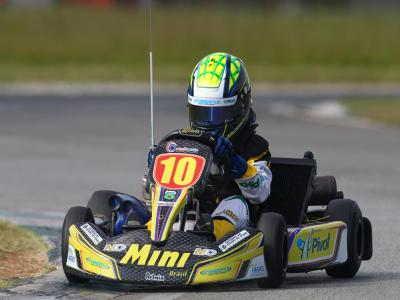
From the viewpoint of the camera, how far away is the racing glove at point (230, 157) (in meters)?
7.28

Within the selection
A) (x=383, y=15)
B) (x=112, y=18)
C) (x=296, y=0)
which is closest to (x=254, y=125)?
(x=112, y=18)

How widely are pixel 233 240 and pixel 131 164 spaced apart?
8030 mm

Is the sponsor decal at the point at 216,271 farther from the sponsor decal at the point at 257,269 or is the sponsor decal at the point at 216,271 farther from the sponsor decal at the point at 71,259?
the sponsor decal at the point at 71,259

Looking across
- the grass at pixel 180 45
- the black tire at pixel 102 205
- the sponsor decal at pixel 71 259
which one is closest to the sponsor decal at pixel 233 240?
the sponsor decal at pixel 71 259

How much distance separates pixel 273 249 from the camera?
6.97 meters

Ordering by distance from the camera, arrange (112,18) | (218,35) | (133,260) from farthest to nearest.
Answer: (112,18), (218,35), (133,260)

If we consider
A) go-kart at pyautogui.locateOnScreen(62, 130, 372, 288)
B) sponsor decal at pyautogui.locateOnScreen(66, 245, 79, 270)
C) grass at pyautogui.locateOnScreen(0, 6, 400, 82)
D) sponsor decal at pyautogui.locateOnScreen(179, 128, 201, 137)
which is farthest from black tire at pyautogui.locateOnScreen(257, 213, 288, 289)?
grass at pyautogui.locateOnScreen(0, 6, 400, 82)

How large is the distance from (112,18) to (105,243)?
47635 mm

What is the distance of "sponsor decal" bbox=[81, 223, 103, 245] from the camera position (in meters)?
7.05

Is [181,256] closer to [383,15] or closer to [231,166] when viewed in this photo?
[231,166]

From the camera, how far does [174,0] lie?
7681 centimetres

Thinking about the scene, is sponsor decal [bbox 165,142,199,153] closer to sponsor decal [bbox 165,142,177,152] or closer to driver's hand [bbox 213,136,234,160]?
sponsor decal [bbox 165,142,177,152]

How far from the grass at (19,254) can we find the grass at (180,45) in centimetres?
2375

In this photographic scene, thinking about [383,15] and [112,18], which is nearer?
[112,18]
